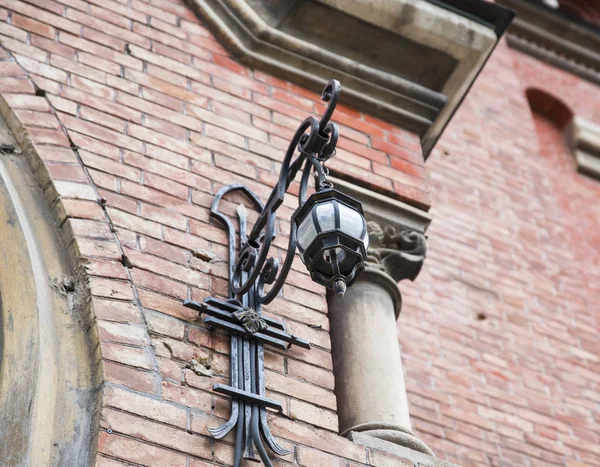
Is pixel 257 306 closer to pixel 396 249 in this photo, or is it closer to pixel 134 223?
pixel 134 223

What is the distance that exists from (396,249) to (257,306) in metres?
0.85

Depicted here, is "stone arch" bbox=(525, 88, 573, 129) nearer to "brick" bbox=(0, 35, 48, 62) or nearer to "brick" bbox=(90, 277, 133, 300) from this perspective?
"brick" bbox=(0, 35, 48, 62)

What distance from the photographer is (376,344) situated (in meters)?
3.59

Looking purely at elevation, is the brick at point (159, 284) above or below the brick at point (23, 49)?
below

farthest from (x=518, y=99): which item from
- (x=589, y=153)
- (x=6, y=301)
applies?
(x=6, y=301)

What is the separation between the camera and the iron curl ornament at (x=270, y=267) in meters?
2.90

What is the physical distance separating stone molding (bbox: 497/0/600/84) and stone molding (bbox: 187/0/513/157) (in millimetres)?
3962

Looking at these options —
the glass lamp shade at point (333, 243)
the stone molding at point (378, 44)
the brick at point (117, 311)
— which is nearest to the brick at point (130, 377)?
the brick at point (117, 311)

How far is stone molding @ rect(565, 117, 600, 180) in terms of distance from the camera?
303 inches

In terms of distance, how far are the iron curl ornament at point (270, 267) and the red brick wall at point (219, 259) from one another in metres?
0.05

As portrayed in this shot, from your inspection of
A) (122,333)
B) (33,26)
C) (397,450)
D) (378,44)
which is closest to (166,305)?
(122,333)

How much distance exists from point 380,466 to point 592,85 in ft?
19.9

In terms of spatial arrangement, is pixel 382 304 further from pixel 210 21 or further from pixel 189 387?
pixel 210 21

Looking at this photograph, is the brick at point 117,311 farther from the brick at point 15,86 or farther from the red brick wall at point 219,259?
the brick at point 15,86
